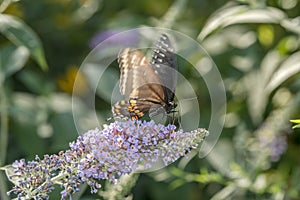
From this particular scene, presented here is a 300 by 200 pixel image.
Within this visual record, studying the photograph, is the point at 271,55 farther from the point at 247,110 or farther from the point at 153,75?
the point at 153,75

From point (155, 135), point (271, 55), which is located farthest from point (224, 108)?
point (155, 135)

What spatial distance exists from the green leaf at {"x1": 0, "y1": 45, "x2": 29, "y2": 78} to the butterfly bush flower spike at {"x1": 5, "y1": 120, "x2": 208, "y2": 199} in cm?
120

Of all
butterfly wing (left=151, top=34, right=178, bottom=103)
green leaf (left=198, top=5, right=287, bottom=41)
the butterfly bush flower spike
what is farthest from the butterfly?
the butterfly bush flower spike

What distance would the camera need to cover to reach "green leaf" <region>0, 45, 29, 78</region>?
2789mm

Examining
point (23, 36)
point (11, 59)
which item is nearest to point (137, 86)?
point (23, 36)

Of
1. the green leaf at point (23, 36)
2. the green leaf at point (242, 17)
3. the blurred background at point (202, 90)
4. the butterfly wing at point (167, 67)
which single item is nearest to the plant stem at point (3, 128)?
the blurred background at point (202, 90)

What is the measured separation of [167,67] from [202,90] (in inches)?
42.0

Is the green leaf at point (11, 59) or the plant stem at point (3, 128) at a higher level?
the green leaf at point (11, 59)

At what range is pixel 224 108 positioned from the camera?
3.02 meters

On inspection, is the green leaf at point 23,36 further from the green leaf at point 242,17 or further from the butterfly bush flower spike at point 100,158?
the butterfly bush flower spike at point 100,158

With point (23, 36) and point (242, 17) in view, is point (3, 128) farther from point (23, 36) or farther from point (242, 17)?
point (242, 17)

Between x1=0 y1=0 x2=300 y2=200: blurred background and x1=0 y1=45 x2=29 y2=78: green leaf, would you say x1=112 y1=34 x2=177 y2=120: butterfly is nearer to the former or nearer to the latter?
x1=0 y1=0 x2=300 y2=200: blurred background

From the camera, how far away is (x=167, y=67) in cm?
213

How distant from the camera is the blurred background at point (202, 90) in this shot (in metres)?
2.48
